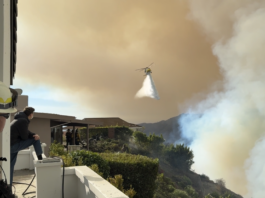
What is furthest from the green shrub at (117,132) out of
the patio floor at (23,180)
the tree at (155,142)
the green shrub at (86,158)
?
the green shrub at (86,158)

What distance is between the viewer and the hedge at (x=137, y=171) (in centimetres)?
902

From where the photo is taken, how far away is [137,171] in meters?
9.19

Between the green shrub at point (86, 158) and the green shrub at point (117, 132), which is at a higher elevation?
the green shrub at point (117, 132)

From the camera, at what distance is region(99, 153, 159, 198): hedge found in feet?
29.6

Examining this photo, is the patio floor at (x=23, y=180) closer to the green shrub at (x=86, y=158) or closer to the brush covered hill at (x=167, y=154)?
the green shrub at (x=86, y=158)

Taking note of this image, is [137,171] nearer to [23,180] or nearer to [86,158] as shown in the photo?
[86,158]

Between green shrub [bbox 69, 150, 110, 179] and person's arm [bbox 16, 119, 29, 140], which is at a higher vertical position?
person's arm [bbox 16, 119, 29, 140]

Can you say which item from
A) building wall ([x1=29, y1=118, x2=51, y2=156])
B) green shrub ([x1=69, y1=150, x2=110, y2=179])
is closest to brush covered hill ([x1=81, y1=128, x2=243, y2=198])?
building wall ([x1=29, y1=118, x2=51, y2=156])

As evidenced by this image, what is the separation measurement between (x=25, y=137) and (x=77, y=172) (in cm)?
107

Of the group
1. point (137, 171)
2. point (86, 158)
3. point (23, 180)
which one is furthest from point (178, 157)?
point (23, 180)

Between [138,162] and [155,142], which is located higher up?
[138,162]

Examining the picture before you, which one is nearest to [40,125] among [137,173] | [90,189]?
[137,173]

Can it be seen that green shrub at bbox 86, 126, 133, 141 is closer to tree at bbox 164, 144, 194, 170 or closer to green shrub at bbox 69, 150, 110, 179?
tree at bbox 164, 144, 194, 170

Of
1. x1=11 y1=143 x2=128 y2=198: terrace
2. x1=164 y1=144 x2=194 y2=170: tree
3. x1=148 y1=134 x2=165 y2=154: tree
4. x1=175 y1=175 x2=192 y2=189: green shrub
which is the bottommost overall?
x1=175 y1=175 x2=192 y2=189: green shrub
